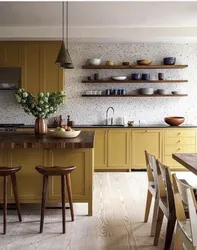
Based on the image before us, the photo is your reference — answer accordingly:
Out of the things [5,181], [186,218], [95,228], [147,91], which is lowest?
[95,228]

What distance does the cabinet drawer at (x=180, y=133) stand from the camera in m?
6.67

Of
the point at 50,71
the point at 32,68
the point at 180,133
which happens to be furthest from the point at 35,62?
the point at 180,133

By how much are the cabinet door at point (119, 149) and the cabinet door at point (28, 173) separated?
8.85ft

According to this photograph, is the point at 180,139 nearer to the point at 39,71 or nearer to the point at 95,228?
the point at 39,71

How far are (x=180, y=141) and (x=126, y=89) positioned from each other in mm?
1483

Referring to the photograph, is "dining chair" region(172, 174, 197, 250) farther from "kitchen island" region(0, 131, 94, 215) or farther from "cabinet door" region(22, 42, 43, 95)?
"cabinet door" region(22, 42, 43, 95)

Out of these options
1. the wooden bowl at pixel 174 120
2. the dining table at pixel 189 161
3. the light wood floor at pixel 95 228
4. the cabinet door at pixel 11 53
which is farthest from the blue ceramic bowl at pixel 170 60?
the dining table at pixel 189 161

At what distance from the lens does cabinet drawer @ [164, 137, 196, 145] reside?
263 inches

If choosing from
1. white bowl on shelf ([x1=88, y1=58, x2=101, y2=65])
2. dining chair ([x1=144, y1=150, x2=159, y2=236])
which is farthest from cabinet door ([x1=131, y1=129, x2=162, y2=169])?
dining chair ([x1=144, y1=150, x2=159, y2=236])

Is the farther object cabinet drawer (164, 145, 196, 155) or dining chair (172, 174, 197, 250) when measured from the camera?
cabinet drawer (164, 145, 196, 155)

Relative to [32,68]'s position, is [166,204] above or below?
below

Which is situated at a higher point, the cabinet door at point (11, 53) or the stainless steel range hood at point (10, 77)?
the cabinet door at point (11, 53)

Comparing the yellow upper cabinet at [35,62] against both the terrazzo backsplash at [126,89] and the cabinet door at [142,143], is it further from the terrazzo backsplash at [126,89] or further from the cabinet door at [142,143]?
the cabinet door at [142,143]

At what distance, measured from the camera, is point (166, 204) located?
3.13m
